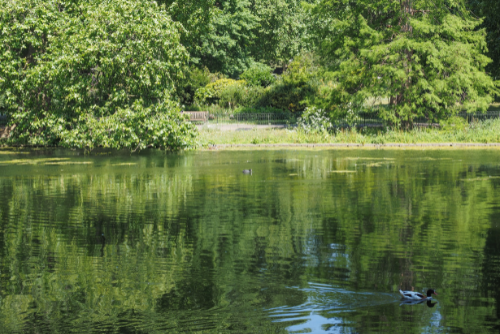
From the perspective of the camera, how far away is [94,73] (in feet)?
97.3

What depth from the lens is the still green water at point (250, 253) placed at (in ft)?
24.5

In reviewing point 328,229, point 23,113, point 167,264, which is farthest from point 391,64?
point 167,264

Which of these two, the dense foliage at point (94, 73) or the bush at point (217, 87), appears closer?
the dense foliage at point (94, 73)

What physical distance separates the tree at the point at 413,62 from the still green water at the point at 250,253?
1243cm

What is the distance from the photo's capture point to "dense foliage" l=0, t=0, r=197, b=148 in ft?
92.0

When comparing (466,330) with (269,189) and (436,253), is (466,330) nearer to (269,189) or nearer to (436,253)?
(436,253)

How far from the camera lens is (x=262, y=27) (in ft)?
228

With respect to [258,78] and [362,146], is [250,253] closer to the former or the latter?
[362,146]

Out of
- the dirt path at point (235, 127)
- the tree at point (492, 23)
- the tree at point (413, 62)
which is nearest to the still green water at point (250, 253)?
the tree at point (413, 62)

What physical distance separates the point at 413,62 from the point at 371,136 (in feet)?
14.2

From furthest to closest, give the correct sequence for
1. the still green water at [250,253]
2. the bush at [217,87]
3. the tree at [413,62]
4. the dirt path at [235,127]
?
the bush at [217,87] < the dirt path at [235,127] < the tree at [413,62] < the still green water at [250,253]

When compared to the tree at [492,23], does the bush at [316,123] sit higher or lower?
lower

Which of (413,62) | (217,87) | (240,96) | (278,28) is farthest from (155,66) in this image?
(278,28)

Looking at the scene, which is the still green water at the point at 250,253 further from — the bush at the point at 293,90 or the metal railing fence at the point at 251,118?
the bush at the point at 293,90
